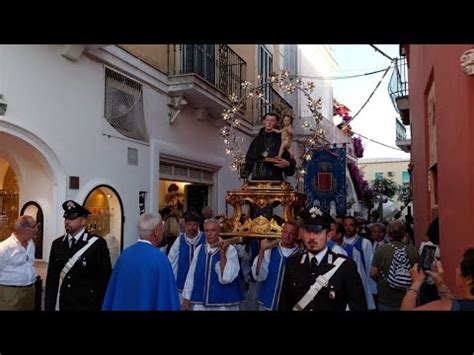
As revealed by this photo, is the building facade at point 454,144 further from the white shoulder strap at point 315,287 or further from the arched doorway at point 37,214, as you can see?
the arched doorway at point 37,214

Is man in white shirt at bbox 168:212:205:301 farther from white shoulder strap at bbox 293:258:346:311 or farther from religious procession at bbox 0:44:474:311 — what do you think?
white shoulder strap at bbox 293:258:346:311

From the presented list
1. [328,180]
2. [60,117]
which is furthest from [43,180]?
[328,180]

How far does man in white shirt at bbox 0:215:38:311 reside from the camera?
5004mm

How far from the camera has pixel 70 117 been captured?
7.70 metres

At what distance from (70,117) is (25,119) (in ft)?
2.92

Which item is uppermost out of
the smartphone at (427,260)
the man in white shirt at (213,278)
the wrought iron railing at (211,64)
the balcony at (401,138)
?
the wrought iron railing at (211,64)

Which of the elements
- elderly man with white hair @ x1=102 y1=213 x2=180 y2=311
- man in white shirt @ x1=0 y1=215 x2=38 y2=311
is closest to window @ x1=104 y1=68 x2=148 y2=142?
man in white shirt @ x1=0 y1=215 x2=38 y2=311

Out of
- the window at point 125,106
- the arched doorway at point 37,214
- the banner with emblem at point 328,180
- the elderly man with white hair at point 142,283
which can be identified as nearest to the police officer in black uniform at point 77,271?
the elderly man with white hair at point 142,283

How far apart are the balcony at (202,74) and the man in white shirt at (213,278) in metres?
5.50

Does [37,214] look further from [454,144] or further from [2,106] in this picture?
[454,144]

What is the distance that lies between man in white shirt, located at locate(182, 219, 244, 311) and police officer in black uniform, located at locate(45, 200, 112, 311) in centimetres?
95

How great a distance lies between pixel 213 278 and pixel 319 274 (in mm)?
1858

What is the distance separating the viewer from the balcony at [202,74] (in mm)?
10219
